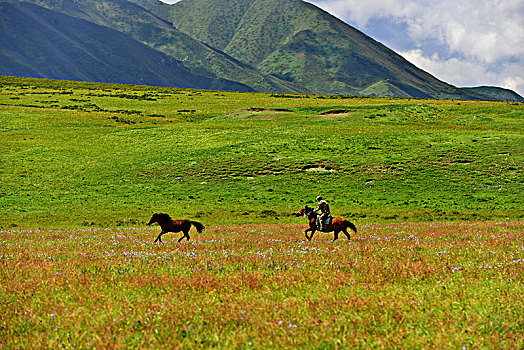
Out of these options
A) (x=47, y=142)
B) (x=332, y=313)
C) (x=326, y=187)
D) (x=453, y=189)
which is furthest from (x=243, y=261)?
(x=47, y=142)

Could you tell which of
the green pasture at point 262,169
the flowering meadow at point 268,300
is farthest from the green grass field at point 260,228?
the green pasture at point 262,169

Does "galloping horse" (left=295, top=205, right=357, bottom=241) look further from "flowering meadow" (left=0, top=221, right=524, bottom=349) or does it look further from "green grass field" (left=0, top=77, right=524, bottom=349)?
"flowering meadow" (left=0, top=221, right=524, bottom=349)

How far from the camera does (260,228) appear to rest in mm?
26172

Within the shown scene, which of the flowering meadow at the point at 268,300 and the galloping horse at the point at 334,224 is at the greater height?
the galloping horse at the point at 334,224

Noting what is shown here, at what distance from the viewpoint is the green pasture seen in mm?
36294

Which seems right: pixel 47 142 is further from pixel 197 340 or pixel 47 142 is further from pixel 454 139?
pixel 197 340

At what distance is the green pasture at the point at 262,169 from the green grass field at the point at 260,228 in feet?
1.09

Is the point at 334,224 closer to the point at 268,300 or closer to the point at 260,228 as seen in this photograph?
the point at 260,228

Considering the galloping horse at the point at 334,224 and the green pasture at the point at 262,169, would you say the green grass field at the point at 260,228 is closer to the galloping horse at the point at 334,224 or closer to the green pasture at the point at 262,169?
the green pasture at the point at 262,169

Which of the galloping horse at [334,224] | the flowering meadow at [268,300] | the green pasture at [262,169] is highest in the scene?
the green pasture at [262,169]

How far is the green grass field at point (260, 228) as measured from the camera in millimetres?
7297

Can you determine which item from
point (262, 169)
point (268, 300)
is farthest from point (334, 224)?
point (262, 169)

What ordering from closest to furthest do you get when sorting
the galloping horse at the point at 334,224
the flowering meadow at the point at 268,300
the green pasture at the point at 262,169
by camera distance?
the flowering meadow at the point at 268,300 < the galloping horse at the point at 334,224 < the green pasture at the point at 262,169

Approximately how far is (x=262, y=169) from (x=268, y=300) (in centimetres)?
4139
